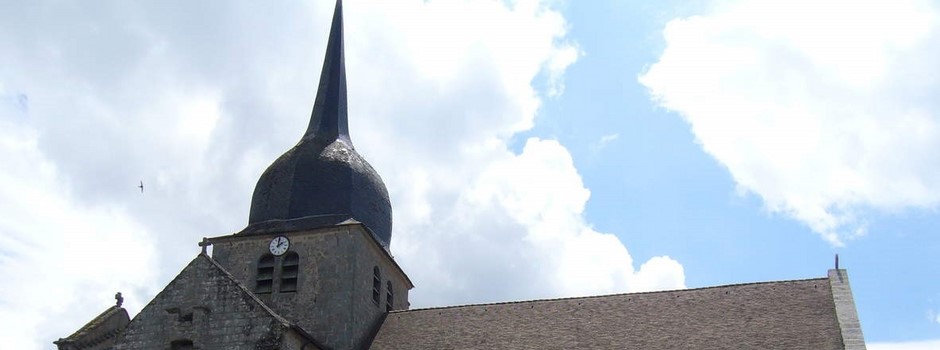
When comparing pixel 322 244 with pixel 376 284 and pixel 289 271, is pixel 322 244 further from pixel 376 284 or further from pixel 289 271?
pixel 376 284

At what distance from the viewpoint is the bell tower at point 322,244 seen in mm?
23141

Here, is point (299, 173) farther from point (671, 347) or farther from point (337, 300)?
point (671, 347)

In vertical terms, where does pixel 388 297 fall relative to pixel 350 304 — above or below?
above

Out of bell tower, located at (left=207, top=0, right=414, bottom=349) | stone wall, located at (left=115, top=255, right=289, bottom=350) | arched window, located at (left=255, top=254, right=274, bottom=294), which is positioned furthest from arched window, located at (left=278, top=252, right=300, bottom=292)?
stone wall, located at (left=115, top=255, right=289, bottom=350)

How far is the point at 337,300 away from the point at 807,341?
10424 mm

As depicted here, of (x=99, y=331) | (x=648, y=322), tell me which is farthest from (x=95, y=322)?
(x=648, y=322)

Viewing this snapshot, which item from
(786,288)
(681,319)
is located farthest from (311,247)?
(786,288)

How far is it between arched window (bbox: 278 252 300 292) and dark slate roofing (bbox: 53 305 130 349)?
386 centimetres

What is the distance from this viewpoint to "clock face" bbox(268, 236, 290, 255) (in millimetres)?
24203

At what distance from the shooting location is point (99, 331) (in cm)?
2275

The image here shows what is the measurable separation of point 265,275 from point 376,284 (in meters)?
2.80

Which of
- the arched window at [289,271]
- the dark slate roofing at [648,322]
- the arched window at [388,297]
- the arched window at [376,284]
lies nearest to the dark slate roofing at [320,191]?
the arched window at [289,271]

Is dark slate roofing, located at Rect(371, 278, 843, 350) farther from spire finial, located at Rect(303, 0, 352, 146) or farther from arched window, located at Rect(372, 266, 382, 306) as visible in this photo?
spire finial, located at Rect(303, 0, 352, 146)

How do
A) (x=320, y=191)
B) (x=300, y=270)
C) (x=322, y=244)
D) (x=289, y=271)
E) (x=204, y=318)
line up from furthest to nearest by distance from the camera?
(x=320, y=191)
(x=289, y=271)
(x=322, y=244)
(x=300, y=270)
(x=204, y=318)
